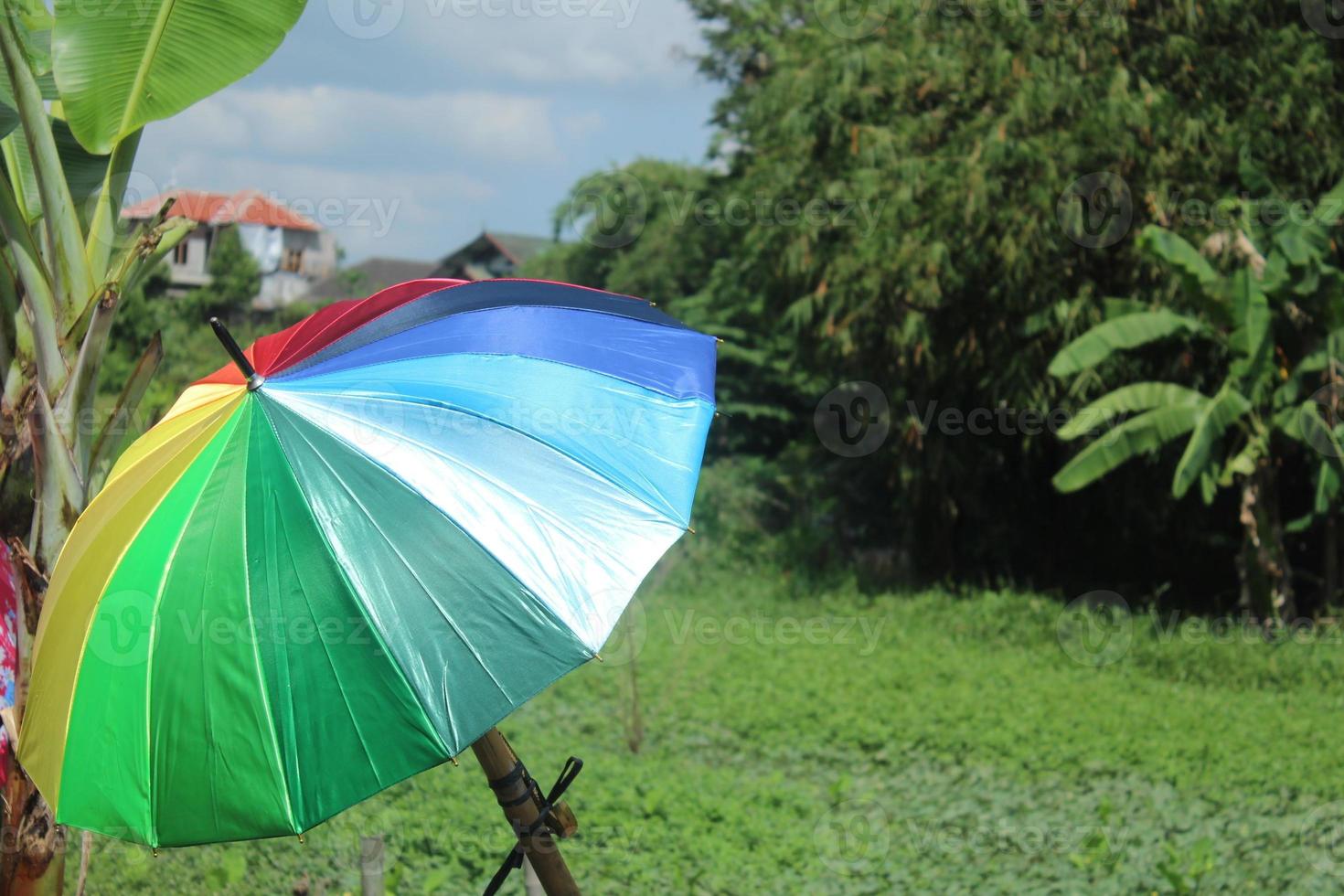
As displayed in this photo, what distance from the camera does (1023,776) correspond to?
6492 millimetres

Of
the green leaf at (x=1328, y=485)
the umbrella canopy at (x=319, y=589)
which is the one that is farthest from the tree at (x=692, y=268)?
the umbrella canopy at (x=319, y=589)

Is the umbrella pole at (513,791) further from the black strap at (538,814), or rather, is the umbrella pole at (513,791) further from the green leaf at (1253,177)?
the green leaf at (1253,177)

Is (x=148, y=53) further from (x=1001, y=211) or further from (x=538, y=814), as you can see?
(x=1001, y=211)

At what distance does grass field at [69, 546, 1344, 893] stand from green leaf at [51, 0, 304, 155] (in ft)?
9.58

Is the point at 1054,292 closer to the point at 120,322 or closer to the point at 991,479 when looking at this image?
the point at 991,479

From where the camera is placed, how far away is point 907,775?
6.78m

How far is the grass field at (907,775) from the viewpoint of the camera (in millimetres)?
5016

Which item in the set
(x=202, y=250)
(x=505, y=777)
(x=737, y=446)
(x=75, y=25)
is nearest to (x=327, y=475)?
(x=505, y=777)

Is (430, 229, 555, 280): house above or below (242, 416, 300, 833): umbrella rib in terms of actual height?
above

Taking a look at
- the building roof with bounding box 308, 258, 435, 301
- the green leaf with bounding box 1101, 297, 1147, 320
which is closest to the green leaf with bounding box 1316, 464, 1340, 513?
the green leaf with bounding box 1101, 297, 1147, 320

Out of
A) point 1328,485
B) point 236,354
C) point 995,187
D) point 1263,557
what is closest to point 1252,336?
point 1328,485

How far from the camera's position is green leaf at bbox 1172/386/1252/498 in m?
9.49

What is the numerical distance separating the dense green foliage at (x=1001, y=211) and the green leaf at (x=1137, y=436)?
137 centimetres

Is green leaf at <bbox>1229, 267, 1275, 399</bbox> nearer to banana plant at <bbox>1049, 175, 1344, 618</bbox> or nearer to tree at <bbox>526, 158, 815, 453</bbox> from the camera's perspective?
banana plant at <bbox>1049, 175, 1344, 618</bbox>
